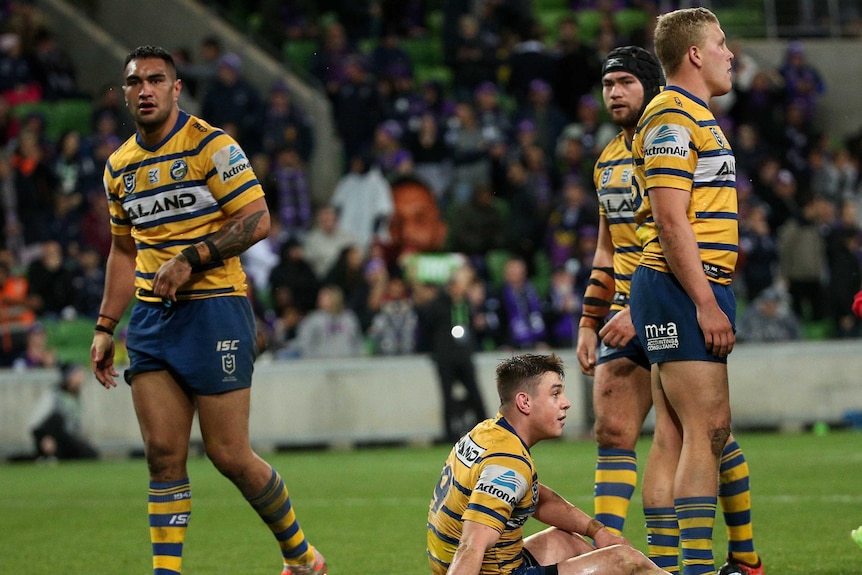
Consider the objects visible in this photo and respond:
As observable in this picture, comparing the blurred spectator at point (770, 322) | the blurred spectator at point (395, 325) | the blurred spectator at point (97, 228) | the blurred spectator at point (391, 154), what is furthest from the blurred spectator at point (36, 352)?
the blurred spectator at point (770, 322)

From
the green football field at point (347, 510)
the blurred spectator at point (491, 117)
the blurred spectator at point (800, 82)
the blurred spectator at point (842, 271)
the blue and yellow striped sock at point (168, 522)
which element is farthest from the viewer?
the blurred spectator at point (800, 82)

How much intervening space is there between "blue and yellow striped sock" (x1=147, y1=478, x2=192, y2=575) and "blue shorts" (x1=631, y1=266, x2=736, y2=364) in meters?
2.19

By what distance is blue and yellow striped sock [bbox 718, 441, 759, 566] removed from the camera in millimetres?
6246

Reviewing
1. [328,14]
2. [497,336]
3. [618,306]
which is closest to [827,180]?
[497,336]

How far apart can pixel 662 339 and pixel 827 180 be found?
14423mm

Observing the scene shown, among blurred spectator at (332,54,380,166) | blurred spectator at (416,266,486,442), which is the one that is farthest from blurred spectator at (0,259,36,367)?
blurred spectator at (332,54,380,166)

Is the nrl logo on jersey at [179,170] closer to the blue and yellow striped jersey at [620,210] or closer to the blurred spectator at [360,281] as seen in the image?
the blue and yellow striped jersey at [620,210]

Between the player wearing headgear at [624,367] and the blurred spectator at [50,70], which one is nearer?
the player wearing headgear at [624,367]

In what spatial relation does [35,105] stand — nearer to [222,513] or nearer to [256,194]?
[222,513]

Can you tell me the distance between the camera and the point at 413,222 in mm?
18359

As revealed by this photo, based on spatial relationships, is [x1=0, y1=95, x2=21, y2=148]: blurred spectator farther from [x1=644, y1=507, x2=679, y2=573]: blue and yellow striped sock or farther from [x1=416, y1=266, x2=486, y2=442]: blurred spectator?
[x1=644, y1=507, x2=679, y2=573]: blue and yellow striped sock

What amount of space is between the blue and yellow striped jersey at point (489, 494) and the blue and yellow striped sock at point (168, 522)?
4.34ft

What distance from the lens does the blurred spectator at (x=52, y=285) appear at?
691 inches

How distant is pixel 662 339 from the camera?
5.43m
